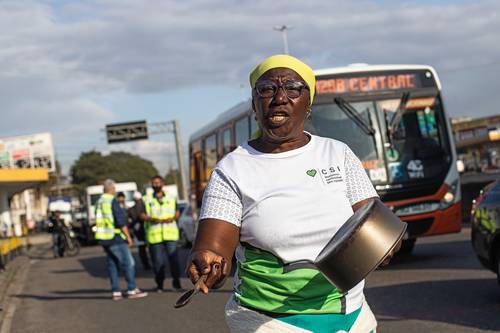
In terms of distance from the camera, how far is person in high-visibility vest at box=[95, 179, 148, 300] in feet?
41.2

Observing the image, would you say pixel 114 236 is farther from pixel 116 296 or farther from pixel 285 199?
pixel 285 199

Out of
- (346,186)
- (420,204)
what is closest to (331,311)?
(346,186)

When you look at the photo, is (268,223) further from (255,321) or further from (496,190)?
(496,190)

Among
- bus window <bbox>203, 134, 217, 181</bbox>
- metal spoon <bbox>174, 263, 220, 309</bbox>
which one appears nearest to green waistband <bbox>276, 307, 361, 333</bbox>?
metal spoon <bbox>174, 263, 220, 309</bbox>

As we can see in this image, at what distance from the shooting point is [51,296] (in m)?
14.6

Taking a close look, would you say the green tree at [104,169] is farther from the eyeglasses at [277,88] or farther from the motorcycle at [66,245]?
the eyeglasses at [277,88]

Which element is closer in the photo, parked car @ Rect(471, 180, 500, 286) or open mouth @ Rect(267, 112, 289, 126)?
open mouth @ Rect(267, 112, 289, 126)

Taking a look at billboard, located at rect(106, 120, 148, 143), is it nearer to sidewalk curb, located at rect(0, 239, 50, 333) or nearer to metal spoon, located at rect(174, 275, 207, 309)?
sidewalk curb, located at rect(0, 239, 50, 333)

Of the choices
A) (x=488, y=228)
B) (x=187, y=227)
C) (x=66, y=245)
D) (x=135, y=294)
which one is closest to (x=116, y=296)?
(x=135, y=294)

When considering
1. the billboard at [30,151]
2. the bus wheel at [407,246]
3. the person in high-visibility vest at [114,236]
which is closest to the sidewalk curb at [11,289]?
the person in high-visibility vest at [114,236]

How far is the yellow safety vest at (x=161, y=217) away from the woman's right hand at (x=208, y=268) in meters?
9.88

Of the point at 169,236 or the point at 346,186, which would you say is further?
the point at 169,236

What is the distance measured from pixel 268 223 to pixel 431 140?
10.9 metres

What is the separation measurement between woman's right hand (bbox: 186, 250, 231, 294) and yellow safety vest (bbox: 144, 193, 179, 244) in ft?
32.4
